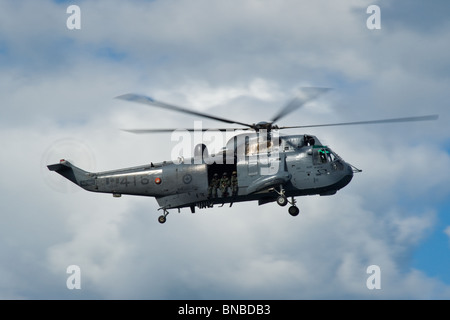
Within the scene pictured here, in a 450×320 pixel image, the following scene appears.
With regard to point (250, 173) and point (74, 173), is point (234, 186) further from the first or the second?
point (74, 173)

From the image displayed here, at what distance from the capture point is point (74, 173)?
198 feet

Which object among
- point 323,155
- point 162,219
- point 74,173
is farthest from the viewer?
point 74,173

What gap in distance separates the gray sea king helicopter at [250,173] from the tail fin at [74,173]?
314 centimetres

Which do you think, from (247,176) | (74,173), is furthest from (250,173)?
(74,173)

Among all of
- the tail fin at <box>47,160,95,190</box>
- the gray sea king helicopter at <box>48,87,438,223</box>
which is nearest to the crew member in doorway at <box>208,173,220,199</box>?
the gray sea king helicopter at <box>48,87,438,223</box>

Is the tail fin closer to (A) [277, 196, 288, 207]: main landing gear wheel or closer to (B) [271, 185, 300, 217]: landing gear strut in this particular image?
(B) [271, 185, 300, 217]: landing gear strut

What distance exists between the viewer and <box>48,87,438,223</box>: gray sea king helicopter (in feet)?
179

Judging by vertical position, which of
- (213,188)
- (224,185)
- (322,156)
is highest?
(322,156)

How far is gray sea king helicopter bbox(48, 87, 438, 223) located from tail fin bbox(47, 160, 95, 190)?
314 centimetres

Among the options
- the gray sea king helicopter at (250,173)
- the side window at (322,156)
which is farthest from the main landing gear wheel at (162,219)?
the side window at (322,156)

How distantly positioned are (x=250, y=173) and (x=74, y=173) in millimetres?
14116
